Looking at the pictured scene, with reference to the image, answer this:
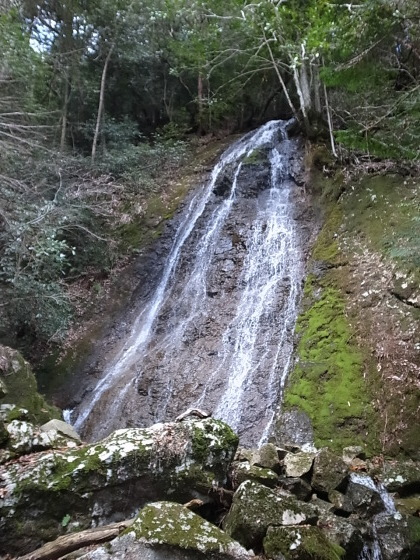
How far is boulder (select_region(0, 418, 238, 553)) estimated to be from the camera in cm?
353

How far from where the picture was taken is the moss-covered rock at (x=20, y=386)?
6.20 m

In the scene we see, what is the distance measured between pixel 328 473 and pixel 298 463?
0.36 metres

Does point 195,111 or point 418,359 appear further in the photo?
point 195,111

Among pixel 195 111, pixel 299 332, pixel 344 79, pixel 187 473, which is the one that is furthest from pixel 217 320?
pixel 195 111

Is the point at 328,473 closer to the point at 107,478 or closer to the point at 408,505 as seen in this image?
the point at 408,505

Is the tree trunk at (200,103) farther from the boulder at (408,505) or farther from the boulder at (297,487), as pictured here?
the boulder at (408,505)

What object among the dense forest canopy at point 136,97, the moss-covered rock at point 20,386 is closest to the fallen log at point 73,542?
the moss-covered rock at point 20,386

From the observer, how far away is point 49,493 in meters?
3.60

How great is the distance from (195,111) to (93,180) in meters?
8.40

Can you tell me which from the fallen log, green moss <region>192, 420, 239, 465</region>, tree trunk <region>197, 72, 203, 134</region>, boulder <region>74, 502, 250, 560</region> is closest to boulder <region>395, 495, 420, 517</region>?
green moss <region>192, 420, 239, 465</region>

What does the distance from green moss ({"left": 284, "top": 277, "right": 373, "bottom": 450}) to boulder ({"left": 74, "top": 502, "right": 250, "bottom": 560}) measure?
342 centimetres

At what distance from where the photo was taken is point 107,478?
3754 millimetres

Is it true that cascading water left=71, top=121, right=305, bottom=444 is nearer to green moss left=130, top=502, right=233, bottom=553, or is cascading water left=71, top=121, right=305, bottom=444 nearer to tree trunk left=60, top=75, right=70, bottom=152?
green moss left=130, top=502, right=233, bottom=553

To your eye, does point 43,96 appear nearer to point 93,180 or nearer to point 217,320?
point 93,180
